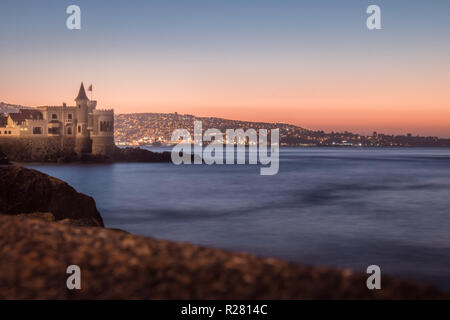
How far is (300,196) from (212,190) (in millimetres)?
7496

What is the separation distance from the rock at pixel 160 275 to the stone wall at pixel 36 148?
5857 centimetres

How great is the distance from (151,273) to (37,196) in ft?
28.7

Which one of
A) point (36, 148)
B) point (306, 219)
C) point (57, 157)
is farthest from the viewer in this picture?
point (36, 148)

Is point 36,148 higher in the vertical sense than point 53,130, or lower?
lower

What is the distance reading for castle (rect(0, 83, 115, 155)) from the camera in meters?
62.0

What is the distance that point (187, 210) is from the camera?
23.4m

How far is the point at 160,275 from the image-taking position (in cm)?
486

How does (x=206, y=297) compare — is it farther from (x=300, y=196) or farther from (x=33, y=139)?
(x=33, y=139)

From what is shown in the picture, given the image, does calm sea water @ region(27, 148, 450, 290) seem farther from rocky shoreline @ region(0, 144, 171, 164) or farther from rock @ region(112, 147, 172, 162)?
rock @ region(112, 147, 172, 162)

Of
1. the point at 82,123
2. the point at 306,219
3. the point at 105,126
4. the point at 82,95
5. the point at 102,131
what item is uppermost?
the point at 82,95

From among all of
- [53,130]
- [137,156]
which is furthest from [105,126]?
[137,156]

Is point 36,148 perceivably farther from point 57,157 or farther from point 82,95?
point 82,95
